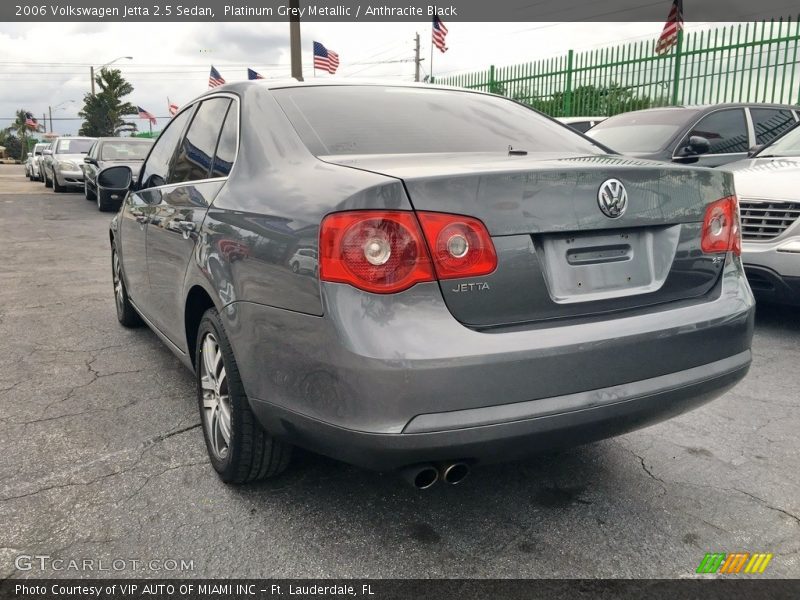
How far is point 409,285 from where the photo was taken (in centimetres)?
195

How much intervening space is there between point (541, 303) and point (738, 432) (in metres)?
1.76

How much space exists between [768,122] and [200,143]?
23.1 ft

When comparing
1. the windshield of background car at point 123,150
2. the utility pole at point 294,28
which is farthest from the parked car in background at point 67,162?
the utility pole at point 294,28

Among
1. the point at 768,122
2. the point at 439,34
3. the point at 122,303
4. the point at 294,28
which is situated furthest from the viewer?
the point at 439,34

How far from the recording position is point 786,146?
596 cm

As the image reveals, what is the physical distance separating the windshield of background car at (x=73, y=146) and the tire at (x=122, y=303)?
17.4 metres

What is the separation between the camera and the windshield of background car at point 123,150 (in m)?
15.8

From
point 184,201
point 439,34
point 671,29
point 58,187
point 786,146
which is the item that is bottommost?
point 58,187

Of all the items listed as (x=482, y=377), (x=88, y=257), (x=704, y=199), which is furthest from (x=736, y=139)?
(x=88, y=257)

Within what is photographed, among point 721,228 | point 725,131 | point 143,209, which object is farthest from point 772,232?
point 143,209

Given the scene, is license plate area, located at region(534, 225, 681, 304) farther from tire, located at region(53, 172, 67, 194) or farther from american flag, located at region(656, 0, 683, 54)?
tire, located at region(53, 172, 67, 194)

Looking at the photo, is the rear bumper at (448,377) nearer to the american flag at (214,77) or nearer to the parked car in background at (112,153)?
the parked car in background at (112,153)

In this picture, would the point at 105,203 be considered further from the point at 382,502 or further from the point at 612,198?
the point at 612,198

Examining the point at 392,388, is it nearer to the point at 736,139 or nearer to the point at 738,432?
the point at 738,432
